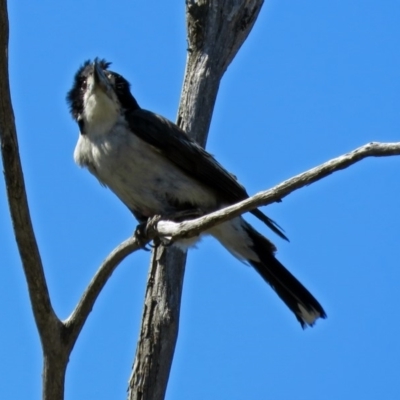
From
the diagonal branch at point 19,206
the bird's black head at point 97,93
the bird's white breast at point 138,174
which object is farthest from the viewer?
the bird's black head at point 97,93

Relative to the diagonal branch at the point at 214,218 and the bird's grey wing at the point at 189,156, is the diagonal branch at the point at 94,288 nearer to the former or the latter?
the diagonal branch at the point at 214,218

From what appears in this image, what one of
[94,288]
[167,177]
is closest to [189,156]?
[167,177]

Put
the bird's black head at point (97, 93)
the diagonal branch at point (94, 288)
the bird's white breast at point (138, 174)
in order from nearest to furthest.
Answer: the diagonal branch at point (94, 288), the bird's white breast at point (138, 174), the bird's black head at point (97, 93)

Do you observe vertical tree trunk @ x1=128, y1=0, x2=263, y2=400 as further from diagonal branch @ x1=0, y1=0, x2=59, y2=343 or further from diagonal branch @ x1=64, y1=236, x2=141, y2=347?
diagonal branch @ x1=0, y1=0, x2=59, y2=343

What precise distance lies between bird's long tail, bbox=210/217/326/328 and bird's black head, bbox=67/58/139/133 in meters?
0.96

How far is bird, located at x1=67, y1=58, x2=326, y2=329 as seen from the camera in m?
5.57

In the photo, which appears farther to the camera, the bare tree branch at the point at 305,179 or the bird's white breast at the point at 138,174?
the bird's white breast at the point at 138,174

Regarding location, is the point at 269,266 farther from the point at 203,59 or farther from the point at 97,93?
the point at 97,93

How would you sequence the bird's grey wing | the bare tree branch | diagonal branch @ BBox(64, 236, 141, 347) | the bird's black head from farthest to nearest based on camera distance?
the bird's black head, the bird's grey wing, diagonal branch @ BBox(64, 236, 141, 347), the bare tree branch

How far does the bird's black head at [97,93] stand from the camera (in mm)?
5867

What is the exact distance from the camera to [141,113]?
5867mm

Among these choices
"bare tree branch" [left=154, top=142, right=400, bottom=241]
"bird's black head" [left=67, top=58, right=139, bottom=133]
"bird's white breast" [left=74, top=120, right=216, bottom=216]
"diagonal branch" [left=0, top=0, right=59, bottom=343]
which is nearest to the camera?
"bare tree branch" [left=154, top=142, right=400, bottom=241]

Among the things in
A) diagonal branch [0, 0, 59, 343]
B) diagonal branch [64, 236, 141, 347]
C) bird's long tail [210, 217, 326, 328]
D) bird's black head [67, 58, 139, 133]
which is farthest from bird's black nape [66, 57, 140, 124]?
diagonal branch [0, 0, 59, 343]

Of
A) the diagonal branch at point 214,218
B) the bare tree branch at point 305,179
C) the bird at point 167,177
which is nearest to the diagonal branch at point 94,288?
the diagonal branch at point 214,218
